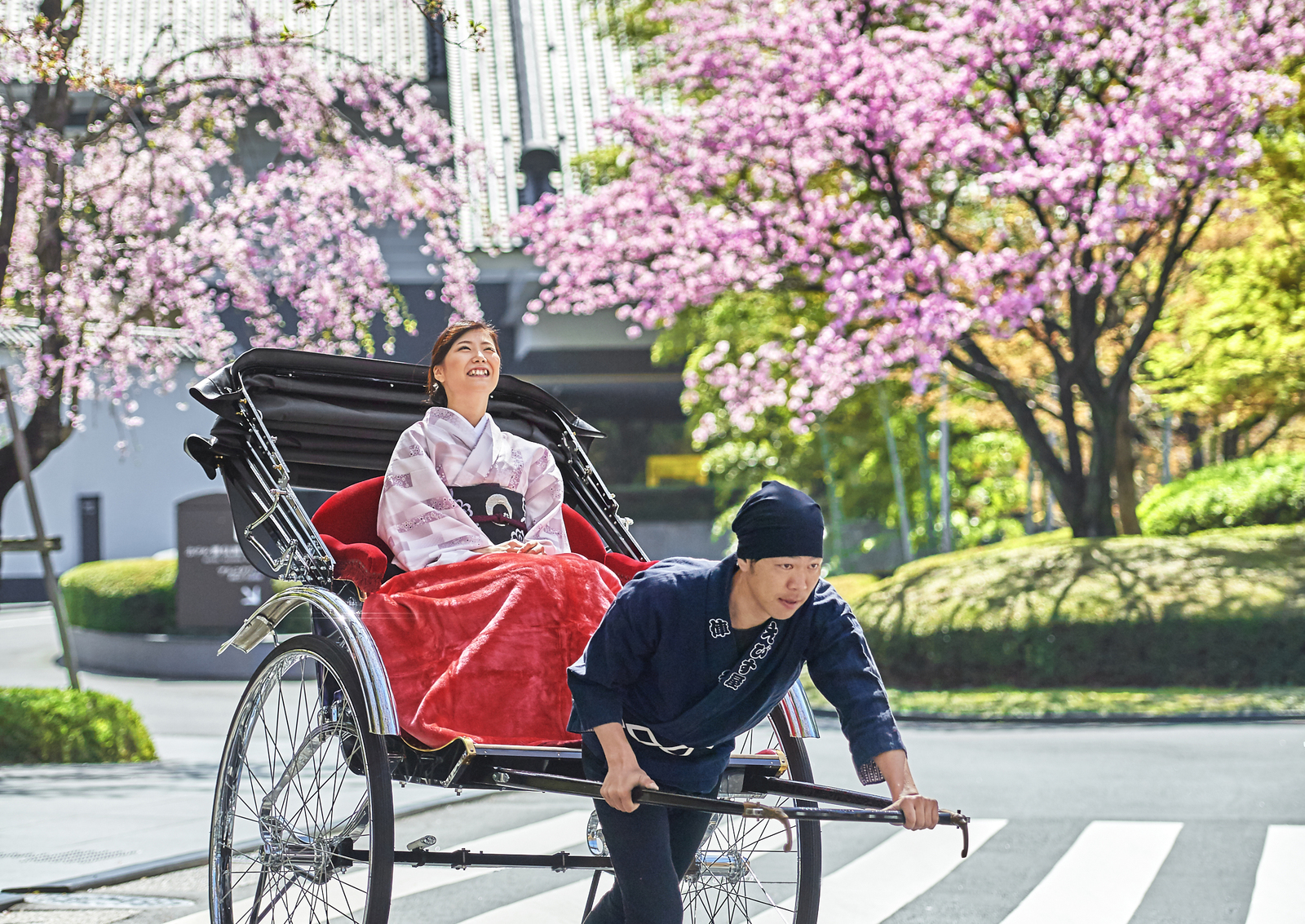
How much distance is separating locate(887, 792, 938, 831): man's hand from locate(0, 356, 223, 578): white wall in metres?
19.3

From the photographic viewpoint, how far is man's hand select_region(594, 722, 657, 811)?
240cm

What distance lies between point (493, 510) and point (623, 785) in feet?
5.38

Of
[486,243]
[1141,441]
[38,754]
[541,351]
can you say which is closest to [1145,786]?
[38,754]

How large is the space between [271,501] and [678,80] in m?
11.3

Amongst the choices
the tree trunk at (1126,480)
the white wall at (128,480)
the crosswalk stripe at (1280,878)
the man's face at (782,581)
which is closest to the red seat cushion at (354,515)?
the man's face at (782,581)

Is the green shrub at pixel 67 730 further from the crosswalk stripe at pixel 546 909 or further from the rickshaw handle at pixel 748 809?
the rickshaw handle at pixel 748 809

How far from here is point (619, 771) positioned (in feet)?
7.91

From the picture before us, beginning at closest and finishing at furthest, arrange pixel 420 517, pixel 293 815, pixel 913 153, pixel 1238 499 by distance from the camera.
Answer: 1. pixel 293 815
2. pixel 420 517
3. pixel 913 153
4. pixel 1238 499

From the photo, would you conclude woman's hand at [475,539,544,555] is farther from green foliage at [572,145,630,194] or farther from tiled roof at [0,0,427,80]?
tiled roof at [0,0,427,80]

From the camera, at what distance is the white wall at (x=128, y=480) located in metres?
20.5

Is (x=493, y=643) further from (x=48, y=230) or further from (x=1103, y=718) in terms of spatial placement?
(x=1103, y=718)

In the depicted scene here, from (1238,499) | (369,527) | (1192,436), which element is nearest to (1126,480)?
(1238,499)

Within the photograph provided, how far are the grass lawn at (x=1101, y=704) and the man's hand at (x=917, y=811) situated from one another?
826 cm

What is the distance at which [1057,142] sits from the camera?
476 inches
